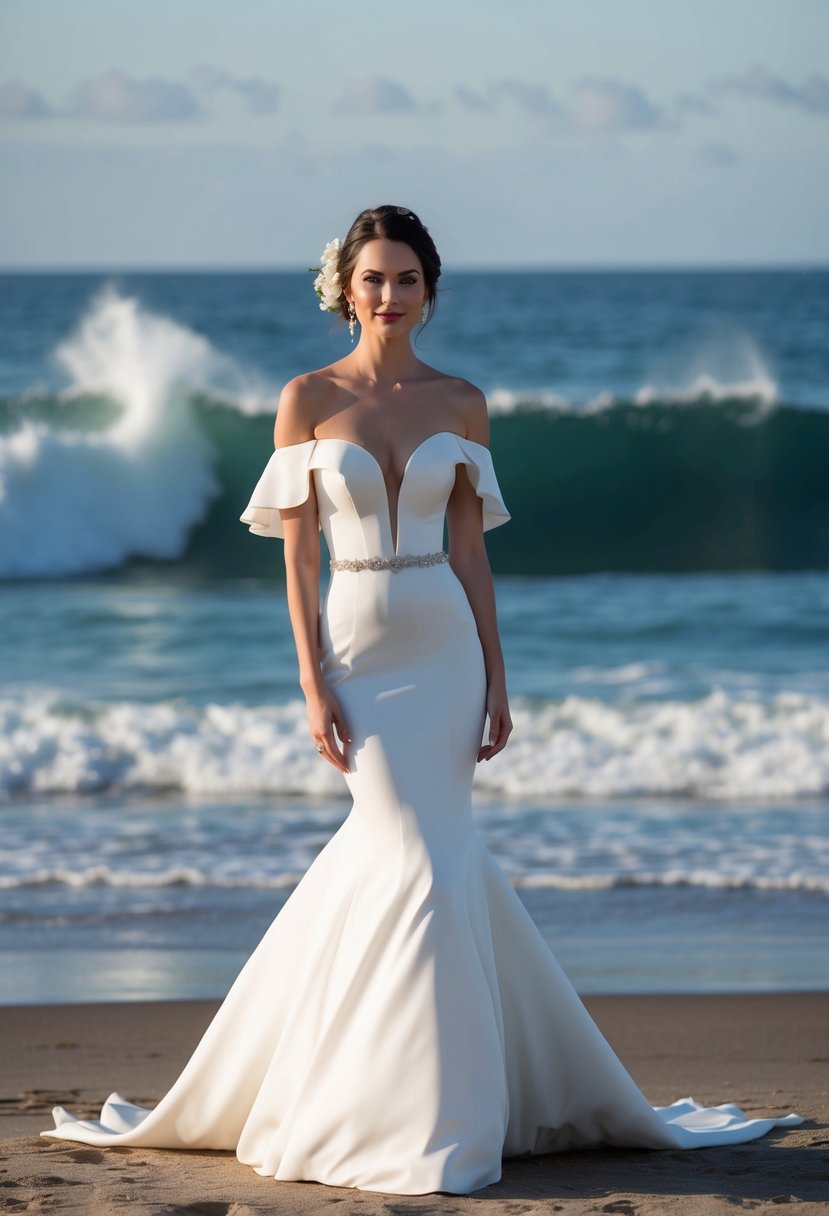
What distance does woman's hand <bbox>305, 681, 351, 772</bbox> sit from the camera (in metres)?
3.35

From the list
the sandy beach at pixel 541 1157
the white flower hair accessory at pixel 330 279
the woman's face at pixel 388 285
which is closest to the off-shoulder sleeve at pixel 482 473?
the woman's face at pixel 388 285

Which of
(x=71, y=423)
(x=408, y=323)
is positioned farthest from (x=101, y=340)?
(x=408, y=323)

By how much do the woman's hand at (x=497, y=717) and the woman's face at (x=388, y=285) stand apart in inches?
31.1

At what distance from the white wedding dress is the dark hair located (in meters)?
0.38

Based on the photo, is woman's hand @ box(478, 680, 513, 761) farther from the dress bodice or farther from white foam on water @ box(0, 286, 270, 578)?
white foam on water @ box(0, 286, 270, 578)

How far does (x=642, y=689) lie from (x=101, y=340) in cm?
1075

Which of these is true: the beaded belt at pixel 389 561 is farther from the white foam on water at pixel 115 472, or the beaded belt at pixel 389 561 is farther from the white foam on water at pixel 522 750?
the white foam on water at pixel 115 472

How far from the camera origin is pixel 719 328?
22.1 metres

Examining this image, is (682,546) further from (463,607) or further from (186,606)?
(463,607)

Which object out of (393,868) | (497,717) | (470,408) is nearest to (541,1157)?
(393,868)

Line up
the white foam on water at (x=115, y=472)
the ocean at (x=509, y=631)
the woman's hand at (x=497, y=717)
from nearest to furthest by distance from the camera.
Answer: the woman's hand at (x=497, y=717)
the ocean at (x=509, y=631)
the white foam on water at (x=115, y=472)

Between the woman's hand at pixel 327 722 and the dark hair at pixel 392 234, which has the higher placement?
the dark hair at pixel 392 234

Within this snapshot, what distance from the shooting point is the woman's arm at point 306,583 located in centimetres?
337

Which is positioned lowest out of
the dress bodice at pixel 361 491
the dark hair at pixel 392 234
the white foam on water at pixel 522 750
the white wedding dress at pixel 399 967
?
the white foam on water at pixel 522 750
